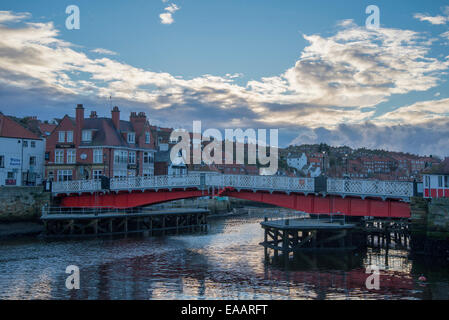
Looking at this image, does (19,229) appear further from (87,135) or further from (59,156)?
(87,135)

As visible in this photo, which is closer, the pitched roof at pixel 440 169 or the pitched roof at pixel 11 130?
the pitched roof at pixel 440 169

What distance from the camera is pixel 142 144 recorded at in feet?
232

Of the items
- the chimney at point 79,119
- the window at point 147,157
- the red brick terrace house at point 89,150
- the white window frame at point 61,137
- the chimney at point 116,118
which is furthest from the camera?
the window at point 147,157

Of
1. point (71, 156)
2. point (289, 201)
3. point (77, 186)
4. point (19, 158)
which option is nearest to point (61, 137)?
point (71, 156)

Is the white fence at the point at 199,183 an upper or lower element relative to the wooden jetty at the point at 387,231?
upper

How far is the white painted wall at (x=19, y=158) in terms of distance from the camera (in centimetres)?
6144

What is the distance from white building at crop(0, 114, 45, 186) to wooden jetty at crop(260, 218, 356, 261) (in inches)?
1542

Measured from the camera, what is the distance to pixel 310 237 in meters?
41.5

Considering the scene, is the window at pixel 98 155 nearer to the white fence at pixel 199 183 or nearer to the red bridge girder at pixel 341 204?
the white fence at pixel 199 183

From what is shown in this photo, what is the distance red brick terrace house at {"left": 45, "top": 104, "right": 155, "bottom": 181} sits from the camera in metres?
64.2

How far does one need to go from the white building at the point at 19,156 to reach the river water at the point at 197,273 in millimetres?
18070

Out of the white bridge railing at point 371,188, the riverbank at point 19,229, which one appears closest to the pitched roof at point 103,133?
the riverbank at point 19,229

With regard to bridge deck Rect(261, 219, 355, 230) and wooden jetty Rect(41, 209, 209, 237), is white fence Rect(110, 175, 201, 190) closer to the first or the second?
wooden jetty Rect(41, 209, 209, 237)
